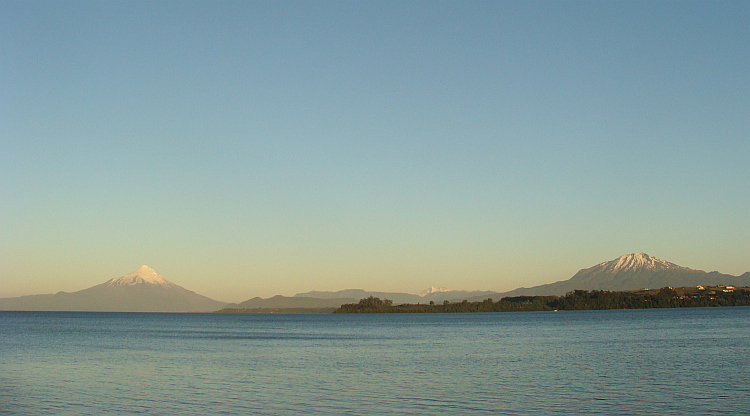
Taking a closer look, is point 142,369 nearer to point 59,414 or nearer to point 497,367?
point 59,414

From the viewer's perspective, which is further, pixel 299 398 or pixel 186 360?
pixel 186 360

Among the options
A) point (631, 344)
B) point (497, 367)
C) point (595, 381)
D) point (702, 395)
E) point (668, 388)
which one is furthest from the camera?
point (631, 344)

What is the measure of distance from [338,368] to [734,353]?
31.7 m

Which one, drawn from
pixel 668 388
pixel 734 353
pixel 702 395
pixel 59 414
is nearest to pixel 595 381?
pixel 668 388

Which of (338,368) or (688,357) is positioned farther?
(688,357)

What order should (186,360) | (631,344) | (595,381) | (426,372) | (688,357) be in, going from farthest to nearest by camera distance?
(631,344) < (186,360) < (688,357) < (426,372) < (595,381)

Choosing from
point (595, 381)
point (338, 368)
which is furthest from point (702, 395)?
point (338, 368)

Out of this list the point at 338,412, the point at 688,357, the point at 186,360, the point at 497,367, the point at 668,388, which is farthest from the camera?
the point at 186,360

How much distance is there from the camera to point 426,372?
41312 millimetres

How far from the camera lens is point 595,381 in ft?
119

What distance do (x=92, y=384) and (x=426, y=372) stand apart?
65.0 ft

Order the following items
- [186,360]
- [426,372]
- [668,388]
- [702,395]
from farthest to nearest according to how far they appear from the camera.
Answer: [186,360]
[426,372]
[668,388]
[702,395]

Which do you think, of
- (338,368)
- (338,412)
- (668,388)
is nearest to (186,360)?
(338,368)

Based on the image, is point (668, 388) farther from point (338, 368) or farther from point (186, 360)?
point (186, 360)
